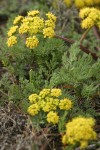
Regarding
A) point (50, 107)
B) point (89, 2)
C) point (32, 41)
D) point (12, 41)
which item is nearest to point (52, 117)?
point (50, 107)

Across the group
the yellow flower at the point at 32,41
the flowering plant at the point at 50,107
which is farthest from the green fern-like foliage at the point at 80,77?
the yellow flower at the point at 32,41

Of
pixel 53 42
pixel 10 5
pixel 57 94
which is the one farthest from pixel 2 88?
pixel 10 5

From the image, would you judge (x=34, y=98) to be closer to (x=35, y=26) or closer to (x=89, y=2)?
(x=35, y=26)

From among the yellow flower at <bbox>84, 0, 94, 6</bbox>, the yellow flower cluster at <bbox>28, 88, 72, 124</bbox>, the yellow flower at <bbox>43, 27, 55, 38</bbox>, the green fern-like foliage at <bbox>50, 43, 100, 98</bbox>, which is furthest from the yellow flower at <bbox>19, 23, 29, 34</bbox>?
the yellow flower at <bbox>84, 0, 94, 6</bbox>

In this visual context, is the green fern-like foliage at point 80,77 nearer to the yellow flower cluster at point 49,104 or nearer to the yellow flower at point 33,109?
the yellow flower cluster at point 49,104

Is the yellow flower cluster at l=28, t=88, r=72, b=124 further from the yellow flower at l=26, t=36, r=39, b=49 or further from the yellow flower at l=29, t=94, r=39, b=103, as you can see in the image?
the yellow flower at l=26, t=36, r=39, b=49

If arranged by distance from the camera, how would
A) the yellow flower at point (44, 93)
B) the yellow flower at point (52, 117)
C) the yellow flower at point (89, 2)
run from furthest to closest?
1. the yellow flower at point (89, 2)
2. the yellow flower at point (44, 93)
3. the yellow flower at point (52, 117)
